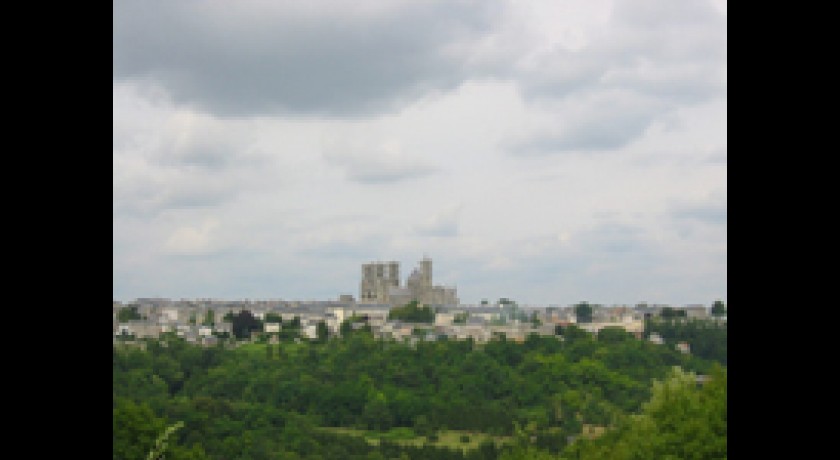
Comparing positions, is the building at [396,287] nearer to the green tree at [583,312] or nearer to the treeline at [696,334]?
the green tree at [583,312]

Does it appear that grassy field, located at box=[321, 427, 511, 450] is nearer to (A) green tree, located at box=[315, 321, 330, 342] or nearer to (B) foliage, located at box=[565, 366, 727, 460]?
(A) green tree, located at box=[315, 321, 330, 342]

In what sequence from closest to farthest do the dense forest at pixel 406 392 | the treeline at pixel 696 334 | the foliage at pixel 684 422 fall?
1. the foliage at pixel 684 422
2. the dense forest at pixel 406 392
3. the treeline at pixel 696 334

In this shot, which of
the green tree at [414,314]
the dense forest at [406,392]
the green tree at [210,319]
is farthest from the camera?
the green tree at [414,314]

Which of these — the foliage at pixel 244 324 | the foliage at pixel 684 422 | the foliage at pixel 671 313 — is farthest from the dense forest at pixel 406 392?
the foliage at pixel 684 422
